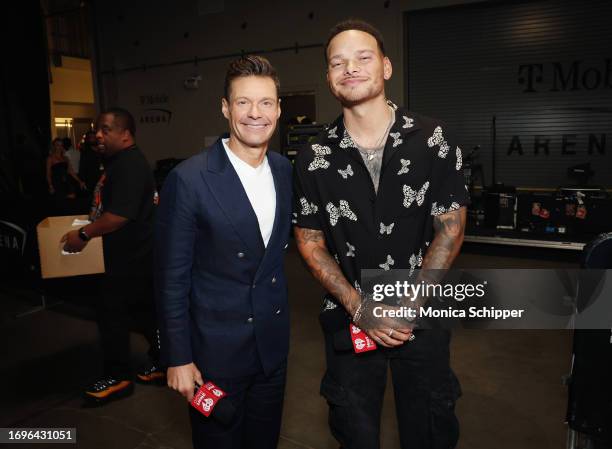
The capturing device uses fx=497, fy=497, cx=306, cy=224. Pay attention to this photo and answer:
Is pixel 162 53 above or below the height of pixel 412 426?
above

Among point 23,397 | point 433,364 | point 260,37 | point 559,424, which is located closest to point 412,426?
point 433,364

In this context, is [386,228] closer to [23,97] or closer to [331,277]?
[331,277]

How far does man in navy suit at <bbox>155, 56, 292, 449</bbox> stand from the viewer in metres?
1.51

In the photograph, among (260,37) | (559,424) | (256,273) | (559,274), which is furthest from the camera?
(260,37)

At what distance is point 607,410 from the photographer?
1.63 metres

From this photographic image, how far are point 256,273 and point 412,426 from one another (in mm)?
732

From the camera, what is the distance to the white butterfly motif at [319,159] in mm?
1638

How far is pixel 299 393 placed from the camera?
3.03 m

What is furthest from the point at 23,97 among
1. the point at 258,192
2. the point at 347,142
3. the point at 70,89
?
the point at 347,142

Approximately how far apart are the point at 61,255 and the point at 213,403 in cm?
223

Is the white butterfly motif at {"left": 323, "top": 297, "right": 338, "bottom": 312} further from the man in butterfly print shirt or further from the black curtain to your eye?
the black curtain

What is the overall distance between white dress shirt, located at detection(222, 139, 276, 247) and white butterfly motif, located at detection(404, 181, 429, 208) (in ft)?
1.41

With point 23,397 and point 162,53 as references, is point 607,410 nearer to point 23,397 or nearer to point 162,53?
point 23,397

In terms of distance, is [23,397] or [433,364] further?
[23,397]
